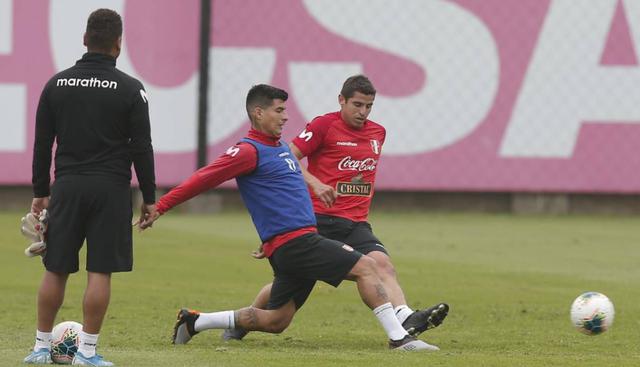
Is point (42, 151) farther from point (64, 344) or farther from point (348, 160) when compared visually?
point (348, 160)

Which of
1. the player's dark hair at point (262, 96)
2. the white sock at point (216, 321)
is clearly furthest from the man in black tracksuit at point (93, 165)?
the white sock at point (216, 321)

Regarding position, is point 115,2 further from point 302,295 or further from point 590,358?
point 590,358

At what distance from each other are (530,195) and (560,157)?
0.79 metres

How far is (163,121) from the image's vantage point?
19.7 metres

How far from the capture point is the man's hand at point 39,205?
25.8ft

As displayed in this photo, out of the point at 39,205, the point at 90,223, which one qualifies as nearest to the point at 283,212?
the point at 90,223

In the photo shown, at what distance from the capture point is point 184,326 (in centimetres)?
925

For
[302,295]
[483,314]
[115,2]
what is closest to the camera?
[302,295]

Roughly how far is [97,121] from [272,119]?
150 centimetres

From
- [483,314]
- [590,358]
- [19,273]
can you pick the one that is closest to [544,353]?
[590,358]

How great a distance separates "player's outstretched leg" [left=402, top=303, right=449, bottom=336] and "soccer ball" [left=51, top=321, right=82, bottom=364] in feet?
7.22

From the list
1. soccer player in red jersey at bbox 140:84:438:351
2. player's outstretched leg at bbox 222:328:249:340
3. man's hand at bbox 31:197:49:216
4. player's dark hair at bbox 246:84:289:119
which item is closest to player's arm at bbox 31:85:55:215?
man's hand at bbox 31:197:49:216

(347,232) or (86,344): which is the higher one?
(347,232)

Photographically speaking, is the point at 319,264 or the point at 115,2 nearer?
the point at 319,264
